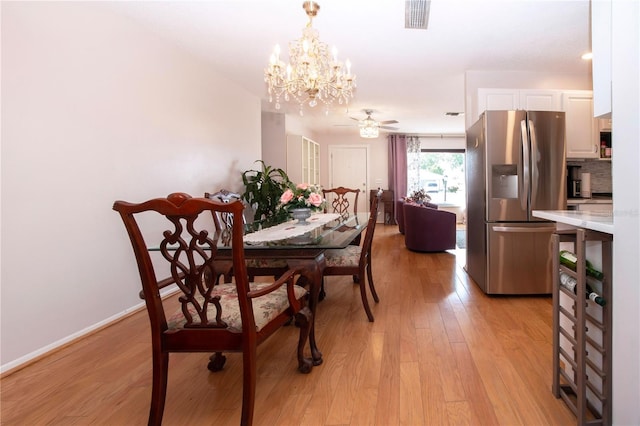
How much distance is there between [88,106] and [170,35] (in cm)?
114

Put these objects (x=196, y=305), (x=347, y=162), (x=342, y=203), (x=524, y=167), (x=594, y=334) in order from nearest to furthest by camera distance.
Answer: (x=196, y=305)
(x=594, y=334)
(x=524, y=167)
(x=342, y=203)
(x=347, y=162)

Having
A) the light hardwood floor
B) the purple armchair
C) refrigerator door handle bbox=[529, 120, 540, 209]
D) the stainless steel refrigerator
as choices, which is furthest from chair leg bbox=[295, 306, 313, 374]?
the purple armchair

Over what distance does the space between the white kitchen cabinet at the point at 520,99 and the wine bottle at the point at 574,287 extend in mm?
2644

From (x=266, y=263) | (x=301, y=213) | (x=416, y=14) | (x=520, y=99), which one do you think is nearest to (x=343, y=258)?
(x=301, y=213)

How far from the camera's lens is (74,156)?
226 cm

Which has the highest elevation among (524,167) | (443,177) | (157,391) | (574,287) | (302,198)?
(443,177)

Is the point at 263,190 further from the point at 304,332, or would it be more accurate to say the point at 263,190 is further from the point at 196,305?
the point at 196,305

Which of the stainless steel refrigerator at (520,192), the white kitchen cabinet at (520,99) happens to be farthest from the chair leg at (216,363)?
the white kitchen cabinet at (520,99)

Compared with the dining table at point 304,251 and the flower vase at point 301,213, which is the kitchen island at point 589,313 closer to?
the dining table at point 304,251

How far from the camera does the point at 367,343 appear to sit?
217 centimetres

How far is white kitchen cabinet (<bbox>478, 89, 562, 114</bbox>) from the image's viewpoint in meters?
3.50

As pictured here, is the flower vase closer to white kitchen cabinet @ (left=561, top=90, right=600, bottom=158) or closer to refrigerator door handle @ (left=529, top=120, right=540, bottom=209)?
refrigerator door handle @ (left=529, top=120, right=540, bottom=209)

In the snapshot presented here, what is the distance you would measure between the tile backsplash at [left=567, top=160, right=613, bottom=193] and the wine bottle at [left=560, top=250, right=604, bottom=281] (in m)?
3.16

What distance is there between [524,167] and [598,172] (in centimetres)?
174
